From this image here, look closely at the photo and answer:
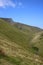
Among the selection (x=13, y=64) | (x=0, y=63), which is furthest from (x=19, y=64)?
(x=0, y=63)

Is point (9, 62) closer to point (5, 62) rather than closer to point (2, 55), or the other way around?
point (5, 62)

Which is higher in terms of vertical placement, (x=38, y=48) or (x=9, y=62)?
(x=38, y=48)

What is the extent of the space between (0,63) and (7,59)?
1.65 meters

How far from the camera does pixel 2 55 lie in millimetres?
20031

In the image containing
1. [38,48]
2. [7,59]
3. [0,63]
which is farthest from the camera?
[38,48]

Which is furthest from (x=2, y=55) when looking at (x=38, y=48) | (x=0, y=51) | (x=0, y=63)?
(x=38, y=48)

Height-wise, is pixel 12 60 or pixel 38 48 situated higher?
pixel 38 48

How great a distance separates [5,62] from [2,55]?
167 centimetres

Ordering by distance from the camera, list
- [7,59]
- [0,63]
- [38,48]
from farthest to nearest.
→ 1. [38,48]
2. [7,59]
3. [0,63]

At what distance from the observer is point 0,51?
20.2 meters

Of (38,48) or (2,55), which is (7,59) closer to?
(2,55)

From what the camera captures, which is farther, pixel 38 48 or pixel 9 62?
pixel 38 48

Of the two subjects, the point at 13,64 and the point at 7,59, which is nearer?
the point at 13,64

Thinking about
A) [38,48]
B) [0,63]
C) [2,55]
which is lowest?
[0,63]
